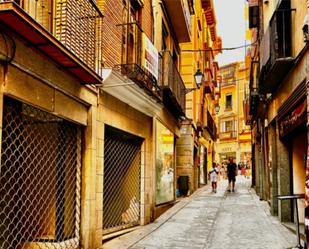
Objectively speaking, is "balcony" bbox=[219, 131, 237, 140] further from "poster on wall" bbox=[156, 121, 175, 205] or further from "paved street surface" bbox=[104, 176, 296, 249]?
"paved street surface" bbox=[104, 176, 296, 249]

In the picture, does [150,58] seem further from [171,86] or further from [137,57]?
[171,86]

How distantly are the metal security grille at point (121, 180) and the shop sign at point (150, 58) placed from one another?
1762mm

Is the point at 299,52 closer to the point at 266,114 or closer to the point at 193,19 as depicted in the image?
the point at 266,114

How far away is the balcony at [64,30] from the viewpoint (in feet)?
16.9

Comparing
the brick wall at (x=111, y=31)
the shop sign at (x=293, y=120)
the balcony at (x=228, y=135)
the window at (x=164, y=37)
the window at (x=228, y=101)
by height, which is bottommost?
the shop sign at (x=293, y=120)

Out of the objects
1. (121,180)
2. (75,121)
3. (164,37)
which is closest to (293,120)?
(121,180)

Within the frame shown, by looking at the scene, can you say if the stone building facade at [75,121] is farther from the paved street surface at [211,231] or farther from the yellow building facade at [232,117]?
the yellow building facade at [232,117]

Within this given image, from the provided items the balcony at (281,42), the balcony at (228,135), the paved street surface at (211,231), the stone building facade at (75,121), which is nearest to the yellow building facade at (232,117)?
the balcony at (228,135)

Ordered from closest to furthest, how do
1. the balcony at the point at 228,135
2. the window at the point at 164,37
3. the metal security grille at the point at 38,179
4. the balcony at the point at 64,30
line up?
1. the balcony at the point at 64,30
2. the metal security grille at the point at 38,179
3. the window at the point at 164,37
4. the balcony at the point at 228,135

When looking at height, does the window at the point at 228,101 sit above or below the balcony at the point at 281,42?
above

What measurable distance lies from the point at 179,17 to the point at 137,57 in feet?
18.8

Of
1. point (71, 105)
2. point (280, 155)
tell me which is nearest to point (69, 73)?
point (71, 105)

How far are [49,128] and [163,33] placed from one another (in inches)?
357

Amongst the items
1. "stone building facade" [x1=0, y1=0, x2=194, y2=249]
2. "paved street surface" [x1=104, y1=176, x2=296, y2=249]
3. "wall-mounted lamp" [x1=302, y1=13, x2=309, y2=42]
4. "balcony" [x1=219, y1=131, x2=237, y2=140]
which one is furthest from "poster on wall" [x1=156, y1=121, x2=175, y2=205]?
"balcony" [x1=219, y1=131, x2=237, y2=140]
